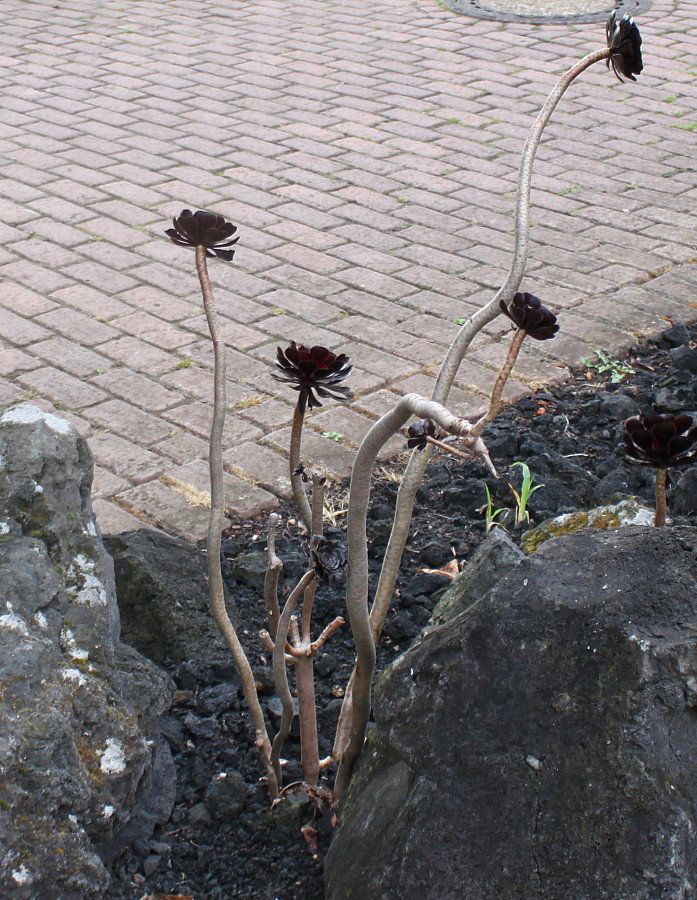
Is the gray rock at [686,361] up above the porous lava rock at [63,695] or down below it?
below

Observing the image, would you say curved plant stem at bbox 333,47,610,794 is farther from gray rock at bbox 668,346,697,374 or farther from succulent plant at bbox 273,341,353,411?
gray rock at bbox 668,346,697,374

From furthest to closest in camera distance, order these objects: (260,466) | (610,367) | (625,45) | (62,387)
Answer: (610,367) → (62,387) → (260,466) → (625,45)

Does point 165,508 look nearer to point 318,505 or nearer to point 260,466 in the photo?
point 260,466

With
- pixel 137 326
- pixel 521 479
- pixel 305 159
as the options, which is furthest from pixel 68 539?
pixel 305 159

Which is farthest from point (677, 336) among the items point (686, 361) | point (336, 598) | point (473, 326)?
point (473, 326)

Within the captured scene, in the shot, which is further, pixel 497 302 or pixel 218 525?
pixel 218 525

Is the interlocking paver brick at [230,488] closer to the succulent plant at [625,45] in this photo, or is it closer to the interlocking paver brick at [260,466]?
the interlocking paver brick at [260,466]

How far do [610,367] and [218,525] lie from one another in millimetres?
2847

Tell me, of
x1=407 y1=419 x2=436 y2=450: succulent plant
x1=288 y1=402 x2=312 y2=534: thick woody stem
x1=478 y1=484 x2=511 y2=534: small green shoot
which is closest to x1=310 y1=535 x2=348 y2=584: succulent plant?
x1=288 y1=402 x2=312 y2=534: thick woody stem

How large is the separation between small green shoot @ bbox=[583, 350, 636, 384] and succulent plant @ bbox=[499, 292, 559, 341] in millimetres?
2905

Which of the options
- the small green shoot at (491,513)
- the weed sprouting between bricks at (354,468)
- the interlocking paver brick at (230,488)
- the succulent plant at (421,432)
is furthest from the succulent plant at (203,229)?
the interlocking paver brick at (230,488)

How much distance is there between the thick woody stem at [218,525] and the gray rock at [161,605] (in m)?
0.55

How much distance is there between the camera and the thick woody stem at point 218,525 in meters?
2.26

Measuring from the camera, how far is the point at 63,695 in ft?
7.10
